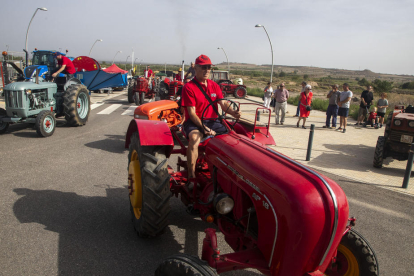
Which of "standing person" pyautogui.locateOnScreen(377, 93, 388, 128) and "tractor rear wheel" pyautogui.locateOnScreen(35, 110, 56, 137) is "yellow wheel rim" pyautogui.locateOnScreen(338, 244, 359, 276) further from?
"standing person" pyautogui.locateOnScreen(377, 93, 388, 128)

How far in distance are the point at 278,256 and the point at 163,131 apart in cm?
217

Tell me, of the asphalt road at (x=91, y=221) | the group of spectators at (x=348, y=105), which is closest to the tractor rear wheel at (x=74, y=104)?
the asphalt road at (x=91, y=221)

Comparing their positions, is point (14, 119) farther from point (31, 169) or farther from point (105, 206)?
point (105, 206)

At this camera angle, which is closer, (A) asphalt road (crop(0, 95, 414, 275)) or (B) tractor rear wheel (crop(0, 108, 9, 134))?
(A) asphalt road (crop(0, 95, 414, 275))

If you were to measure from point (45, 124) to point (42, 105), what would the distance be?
39.4 inches

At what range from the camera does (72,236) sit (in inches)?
134

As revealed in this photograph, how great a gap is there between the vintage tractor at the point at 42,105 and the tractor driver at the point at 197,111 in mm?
A: 5665

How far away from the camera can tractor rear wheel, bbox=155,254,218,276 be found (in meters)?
2.07

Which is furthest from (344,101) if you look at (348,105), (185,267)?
(185,267)

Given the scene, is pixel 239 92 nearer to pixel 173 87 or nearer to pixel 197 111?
pixel 173 87

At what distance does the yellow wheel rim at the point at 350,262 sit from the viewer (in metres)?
2.50

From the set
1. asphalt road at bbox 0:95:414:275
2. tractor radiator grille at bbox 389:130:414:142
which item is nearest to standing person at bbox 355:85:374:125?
tractor radiator grille at bbox 389:130:414:142

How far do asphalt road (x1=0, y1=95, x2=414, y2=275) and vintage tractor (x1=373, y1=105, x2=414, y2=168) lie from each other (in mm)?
1610

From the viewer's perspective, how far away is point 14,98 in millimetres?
7879
